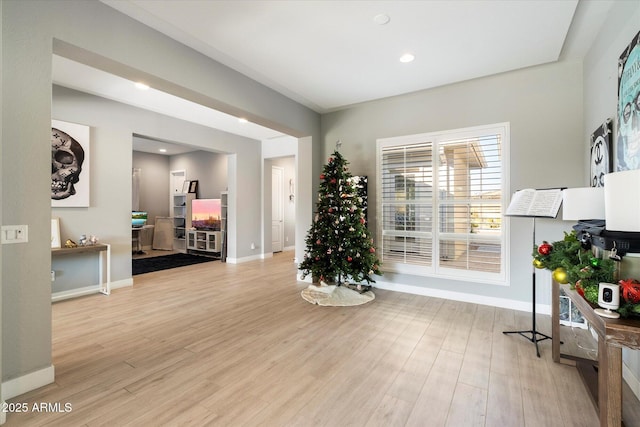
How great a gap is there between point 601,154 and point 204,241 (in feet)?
25.2

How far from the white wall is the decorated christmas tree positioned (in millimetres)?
2653

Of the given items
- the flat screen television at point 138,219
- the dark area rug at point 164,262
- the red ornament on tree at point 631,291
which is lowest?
the dark area rug at point 164,262

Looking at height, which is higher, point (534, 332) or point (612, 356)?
point (612, 356)

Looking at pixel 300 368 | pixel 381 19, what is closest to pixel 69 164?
pixel 300 368

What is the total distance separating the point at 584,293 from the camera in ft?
5.33

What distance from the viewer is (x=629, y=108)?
79.0 inches

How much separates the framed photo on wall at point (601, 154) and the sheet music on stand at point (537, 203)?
0.34 m

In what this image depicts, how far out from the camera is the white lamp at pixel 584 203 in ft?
6.82

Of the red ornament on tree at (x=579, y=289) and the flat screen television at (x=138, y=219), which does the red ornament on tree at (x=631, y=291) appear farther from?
the flat screen television at (x=138, y=219)

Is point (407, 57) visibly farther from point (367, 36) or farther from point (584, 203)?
point (584, 203)

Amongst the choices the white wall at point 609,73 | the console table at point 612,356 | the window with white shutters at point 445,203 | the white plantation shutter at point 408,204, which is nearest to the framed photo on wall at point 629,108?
the white wall at point 609,73

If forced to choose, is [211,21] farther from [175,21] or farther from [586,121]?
[586,121]

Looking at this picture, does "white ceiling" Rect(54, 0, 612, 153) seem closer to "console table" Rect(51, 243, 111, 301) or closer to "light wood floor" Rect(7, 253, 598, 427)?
"console table" Rect(51, 243, 111, 301)

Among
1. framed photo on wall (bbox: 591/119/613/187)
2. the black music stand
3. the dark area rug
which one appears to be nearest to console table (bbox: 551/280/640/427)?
the black music stand
